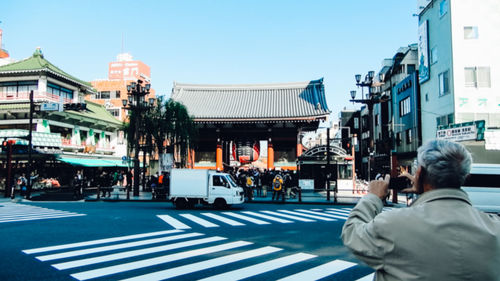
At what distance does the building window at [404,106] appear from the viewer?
3189cm

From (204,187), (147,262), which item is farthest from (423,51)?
(147,262)

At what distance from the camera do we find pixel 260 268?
6.39m

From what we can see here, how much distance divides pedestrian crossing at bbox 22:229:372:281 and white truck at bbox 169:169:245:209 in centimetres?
724

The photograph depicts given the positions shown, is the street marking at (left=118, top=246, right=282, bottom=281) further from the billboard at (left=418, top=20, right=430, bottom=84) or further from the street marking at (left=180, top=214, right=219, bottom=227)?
the billboard at (left=418, top=20, right=430, bottom=84)

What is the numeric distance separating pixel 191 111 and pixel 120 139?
36.0 ft

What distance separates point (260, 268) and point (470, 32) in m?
23.2

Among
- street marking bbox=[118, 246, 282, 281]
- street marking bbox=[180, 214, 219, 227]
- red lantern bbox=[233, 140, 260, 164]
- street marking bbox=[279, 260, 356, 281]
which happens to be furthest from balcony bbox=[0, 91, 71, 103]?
street marking bbox=[279, 260, 356, 281]

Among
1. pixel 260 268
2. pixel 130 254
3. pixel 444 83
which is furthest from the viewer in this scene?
pixel 444 83

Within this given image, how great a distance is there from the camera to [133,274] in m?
6.02

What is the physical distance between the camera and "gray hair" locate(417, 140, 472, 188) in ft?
6.28

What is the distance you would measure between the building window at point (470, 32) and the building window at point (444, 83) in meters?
2.42

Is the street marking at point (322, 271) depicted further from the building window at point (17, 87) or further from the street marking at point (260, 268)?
the building window at point (17, 87)

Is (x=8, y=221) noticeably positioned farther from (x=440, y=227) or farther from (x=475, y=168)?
(x=475, y=168)

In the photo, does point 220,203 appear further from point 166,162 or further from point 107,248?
point 107,248
